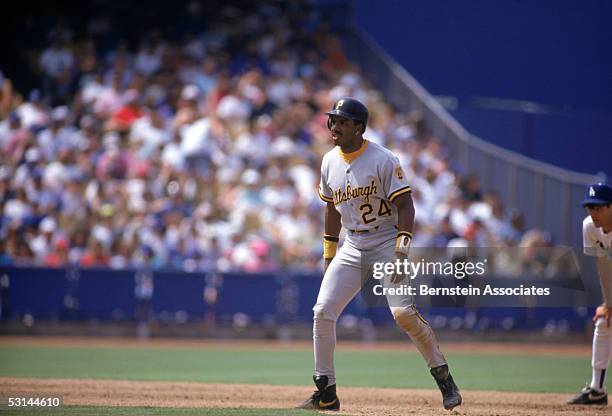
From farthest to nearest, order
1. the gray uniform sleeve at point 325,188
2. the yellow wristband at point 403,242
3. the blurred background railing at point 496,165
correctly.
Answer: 1. the blurred background railing at point 496,165
2. the gray uniform sleeve at point 325,188
3. the yellow wristband at point 403,242

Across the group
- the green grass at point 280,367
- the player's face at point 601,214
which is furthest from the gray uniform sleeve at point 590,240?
the green grass at point 280,367

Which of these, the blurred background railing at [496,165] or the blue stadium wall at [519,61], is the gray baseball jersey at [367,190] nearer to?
the blurred background railing at [496,165]

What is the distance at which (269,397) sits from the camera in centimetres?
867

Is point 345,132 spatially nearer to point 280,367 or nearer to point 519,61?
point 280,367

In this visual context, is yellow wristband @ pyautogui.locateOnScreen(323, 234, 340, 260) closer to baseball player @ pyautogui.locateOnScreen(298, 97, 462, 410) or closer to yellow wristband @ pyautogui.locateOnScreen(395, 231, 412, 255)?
baseball player @ pyautogui.locateOnScreen(298, 97, 462, 410)

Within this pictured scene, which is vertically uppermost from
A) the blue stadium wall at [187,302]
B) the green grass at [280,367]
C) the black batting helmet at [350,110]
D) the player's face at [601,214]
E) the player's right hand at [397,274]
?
the black batting helmet at [350,110]

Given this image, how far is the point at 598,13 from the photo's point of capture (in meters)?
19.7

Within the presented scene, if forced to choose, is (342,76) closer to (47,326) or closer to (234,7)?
(234,7)

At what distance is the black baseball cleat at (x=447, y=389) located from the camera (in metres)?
7.48

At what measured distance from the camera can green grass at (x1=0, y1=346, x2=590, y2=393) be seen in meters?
10.6

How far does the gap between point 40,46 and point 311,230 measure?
21.8 ft

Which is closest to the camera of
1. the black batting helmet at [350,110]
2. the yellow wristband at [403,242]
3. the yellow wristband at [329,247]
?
the yellow wristband at [403,242]

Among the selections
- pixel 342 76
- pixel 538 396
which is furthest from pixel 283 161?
pixel 538 396

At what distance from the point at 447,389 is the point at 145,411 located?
6.98 ft
